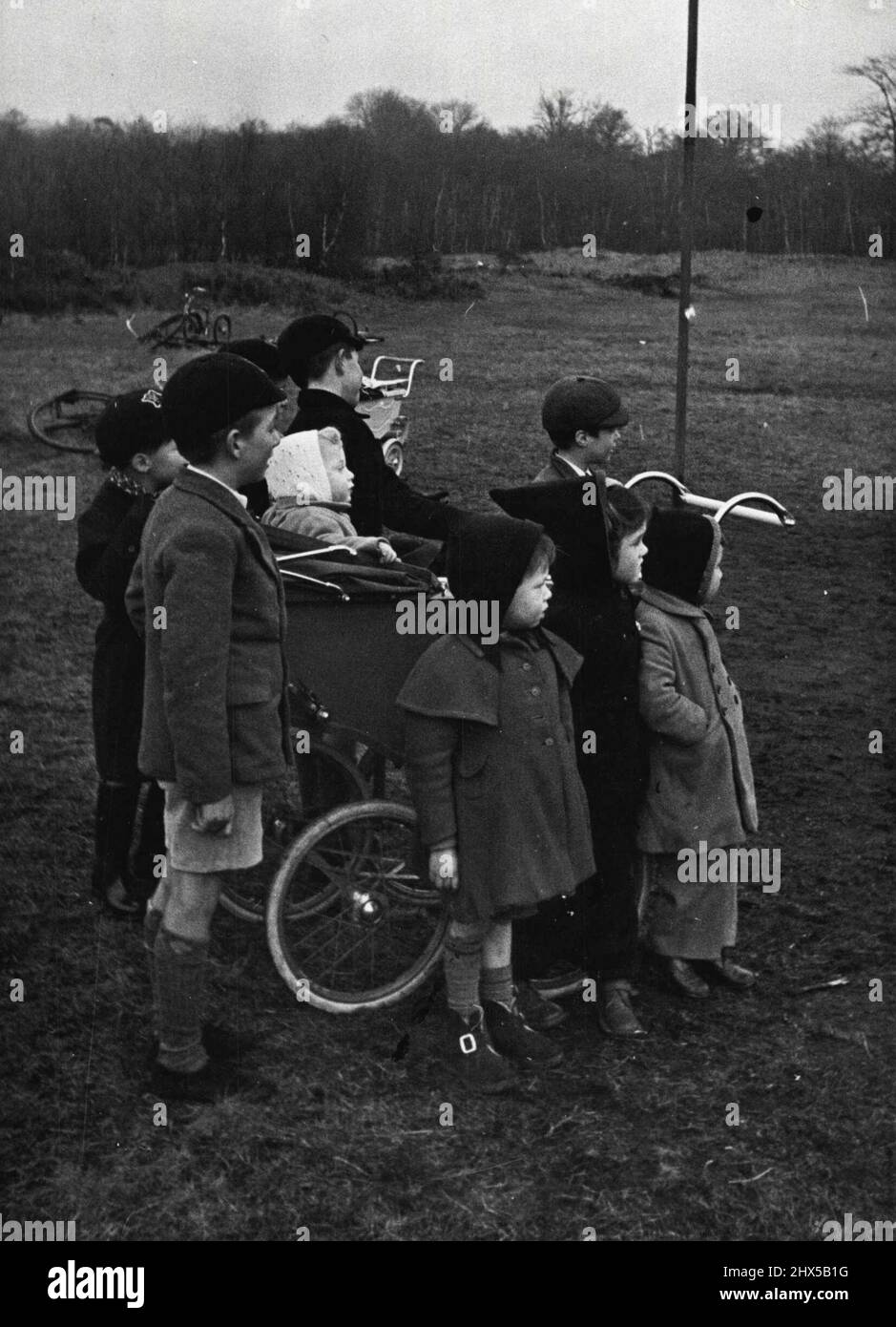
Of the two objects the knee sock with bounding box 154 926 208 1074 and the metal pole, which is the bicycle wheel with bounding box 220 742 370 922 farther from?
the metal pole

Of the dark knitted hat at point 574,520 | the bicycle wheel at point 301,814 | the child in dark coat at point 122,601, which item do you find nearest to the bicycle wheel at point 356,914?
the bicycle wheel at point 301,814

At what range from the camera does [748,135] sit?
5.34m

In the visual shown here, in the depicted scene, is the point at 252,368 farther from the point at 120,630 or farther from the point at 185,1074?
the point at 185,1074

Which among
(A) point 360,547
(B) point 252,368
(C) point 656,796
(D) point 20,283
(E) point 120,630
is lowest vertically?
(C) point 656,796

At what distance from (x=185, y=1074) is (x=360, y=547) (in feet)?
3.91

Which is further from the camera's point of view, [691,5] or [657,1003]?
[691,5]

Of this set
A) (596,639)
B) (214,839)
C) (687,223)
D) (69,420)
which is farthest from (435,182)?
(69,420)

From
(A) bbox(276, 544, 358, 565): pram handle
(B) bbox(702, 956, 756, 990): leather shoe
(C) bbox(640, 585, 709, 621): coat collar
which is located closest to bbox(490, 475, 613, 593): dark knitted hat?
(C) bbox(640, 585, 709, 621): coat collar

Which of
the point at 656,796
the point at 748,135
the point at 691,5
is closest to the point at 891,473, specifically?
→ the point at 748,135

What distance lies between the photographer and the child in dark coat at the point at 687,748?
3.11 meters

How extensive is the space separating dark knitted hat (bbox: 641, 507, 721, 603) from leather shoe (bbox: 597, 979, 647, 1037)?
3.05 feet

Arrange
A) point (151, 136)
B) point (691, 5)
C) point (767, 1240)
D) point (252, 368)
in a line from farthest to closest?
point (151, 136), point (691, 5), point (252, 368), point (767, 1240)

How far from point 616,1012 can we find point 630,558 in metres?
1.03

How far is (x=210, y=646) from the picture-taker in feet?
8.32
